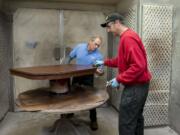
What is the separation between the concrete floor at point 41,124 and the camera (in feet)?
10.2

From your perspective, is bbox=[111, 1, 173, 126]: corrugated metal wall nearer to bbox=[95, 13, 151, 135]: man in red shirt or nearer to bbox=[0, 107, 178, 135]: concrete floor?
bbox=[0, 107, 178, 135]: concrete floor

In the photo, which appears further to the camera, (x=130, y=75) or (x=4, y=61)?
(x=4, y=61)

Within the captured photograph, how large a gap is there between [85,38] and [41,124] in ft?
5.48

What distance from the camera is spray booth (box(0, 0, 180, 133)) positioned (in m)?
3.10

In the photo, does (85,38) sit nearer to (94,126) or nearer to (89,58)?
(89,58)

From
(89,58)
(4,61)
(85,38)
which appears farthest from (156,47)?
(4,61)

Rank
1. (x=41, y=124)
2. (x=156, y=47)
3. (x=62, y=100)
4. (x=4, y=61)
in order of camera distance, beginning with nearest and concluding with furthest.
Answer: (x=62, y=100) → (x=156, y=47) → (x=41, y=124) → (x=4, y=61)

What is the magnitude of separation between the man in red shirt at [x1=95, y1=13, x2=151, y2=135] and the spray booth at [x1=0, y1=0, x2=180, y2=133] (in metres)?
0.93

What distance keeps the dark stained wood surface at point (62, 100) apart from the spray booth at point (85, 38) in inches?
42.4

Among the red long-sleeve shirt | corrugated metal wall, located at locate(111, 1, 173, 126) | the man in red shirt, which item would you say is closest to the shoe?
corrugated metal wall, located at locate(111, 1, 173, 126)

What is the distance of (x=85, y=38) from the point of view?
4.06 metres

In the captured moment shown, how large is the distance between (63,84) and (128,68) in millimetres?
742

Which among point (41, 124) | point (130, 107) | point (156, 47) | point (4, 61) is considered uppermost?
point (156, 47)

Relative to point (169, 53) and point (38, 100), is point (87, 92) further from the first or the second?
point (169, 53)
